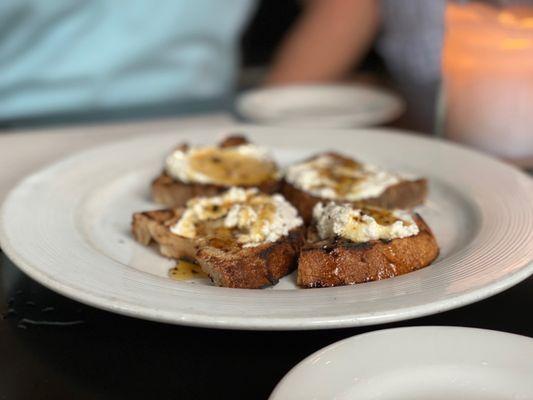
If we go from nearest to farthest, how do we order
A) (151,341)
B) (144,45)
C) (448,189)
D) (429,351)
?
(429,351) < (151,341) < (448,189) < (144,45)

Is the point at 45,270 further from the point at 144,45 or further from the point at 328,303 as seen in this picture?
the point at 144,45

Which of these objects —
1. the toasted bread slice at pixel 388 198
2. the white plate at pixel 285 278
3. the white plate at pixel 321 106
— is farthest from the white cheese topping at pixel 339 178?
the white plate at pixel 321 106

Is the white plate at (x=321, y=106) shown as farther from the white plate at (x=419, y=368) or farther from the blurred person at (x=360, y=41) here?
the white plate at (x=419, y=368)

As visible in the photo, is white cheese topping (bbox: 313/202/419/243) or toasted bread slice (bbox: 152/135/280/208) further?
toasted bread slice (bbox: 152/135/280/208)

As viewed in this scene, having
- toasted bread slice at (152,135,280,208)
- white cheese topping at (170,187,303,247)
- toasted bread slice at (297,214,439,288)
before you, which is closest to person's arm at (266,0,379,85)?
toasted bread slice at (152,135,280,208)

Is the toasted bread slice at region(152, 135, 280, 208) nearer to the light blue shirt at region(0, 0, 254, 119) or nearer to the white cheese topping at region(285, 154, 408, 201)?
the white cheese topping at region(285, 154, 408, 201)

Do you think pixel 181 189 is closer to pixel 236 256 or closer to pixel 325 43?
pixel 236 256

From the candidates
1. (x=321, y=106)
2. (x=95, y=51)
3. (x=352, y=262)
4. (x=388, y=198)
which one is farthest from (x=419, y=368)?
(x=95, y=51)

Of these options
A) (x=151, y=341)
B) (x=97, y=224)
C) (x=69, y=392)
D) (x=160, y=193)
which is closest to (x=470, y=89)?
(x=160, y=193)
